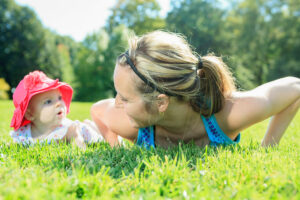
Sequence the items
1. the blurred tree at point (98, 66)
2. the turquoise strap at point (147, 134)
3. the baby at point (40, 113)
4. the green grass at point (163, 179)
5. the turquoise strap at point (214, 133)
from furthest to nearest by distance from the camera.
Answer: the blurred tree at point (98, 66)
the baby at point (40, 113)
the turquoise strap at point (147, 134)
the turquoise strap at point (214, 133)
the green grass at point (163, 179)

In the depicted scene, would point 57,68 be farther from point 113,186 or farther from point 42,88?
point 113,186

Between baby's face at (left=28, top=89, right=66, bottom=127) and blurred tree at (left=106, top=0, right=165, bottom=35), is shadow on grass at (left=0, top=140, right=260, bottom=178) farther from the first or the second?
blurred tree at (left=106, top=0, right=165, bottom=35)

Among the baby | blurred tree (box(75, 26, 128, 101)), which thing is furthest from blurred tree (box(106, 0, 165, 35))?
the baby

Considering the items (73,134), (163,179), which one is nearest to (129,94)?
(163,179)

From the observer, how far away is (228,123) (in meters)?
2.94

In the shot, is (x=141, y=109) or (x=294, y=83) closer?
(x=141, y=109)

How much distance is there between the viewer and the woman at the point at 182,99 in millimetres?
2607

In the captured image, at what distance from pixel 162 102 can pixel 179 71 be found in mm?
330

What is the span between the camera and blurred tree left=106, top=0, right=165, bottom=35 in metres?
39.8

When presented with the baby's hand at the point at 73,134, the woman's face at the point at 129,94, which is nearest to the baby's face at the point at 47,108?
the baby's hand at the point at 73,134

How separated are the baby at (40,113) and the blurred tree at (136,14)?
36608mm

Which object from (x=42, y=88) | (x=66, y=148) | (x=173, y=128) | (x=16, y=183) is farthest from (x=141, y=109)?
(x=42, y=88)

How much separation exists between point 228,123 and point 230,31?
35613mm

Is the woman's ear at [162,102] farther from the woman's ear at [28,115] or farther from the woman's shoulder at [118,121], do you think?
the woman's ear at [28,115]
